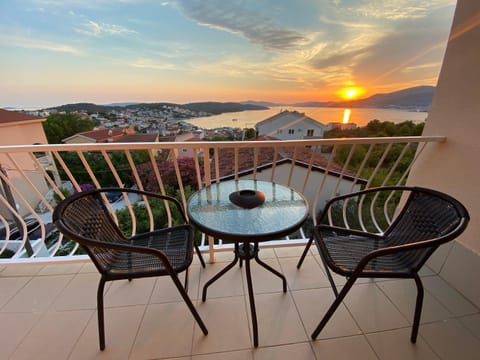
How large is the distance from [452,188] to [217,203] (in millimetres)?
1904

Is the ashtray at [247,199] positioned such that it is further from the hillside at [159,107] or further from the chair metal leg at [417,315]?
the hillside at [159,107]

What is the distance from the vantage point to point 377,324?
1.25 metres

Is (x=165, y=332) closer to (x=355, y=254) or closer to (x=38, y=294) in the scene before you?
(x=38, y=294)

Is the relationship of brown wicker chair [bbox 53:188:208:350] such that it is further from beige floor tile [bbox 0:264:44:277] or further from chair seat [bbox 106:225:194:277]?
beige floor tile [bbox 0:264:44:277]

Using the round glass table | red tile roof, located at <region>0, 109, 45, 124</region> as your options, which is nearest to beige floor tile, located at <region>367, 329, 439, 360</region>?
the round glass table

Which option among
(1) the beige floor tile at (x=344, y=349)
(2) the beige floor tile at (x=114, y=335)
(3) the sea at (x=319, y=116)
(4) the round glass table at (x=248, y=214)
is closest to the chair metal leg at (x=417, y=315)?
(1) the beige floor tile at (x=344, y=349)

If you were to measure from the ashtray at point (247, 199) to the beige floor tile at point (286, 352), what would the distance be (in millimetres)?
822

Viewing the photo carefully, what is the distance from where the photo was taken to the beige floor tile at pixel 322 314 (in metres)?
1.21

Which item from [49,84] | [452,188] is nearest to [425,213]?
[452,188]

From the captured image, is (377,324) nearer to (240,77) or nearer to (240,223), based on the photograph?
(240,223)

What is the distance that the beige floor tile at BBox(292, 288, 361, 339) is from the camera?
1.21 m

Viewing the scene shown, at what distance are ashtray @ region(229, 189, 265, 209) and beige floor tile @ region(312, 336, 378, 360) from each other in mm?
898

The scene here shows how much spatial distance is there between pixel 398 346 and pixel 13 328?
2.39 meters

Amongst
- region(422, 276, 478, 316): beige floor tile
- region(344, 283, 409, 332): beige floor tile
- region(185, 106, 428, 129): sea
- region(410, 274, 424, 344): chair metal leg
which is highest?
region(185, 106, 428, 129): sea
